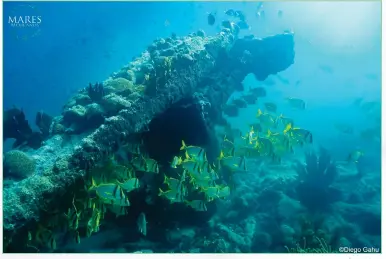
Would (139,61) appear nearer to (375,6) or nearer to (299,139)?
(299,139)

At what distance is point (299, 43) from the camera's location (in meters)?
62.9

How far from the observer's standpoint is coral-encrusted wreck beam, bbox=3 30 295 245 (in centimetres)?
476

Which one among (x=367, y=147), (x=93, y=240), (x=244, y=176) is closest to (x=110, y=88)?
(x=93, y=240)

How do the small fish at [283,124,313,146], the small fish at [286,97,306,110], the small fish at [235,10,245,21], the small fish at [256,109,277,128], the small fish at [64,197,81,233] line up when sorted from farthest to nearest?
the small fish at [235,10,245,21] < the small fish at [286,97,306,110] < the small fish at [256,109,277,128] < the small fish at [283,124,313,146] < the small fish at [64,197,81,233]

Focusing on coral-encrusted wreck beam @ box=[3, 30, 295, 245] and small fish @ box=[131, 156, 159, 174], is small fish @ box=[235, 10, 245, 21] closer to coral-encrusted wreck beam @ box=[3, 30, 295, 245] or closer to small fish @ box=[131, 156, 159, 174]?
coral-encrusted wreck beam @ box=[3, 30, 295, 245]

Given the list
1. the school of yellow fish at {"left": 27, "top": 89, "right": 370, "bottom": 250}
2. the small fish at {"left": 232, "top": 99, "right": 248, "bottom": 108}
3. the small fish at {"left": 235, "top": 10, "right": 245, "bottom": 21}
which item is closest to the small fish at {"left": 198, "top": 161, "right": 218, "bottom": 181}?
the school of yellow fish at {"left": 27, "top": 89, "right": 370, "bottom": 250}

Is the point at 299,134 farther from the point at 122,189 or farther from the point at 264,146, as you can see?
the point at 122,189

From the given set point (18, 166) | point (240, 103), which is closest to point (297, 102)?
point (240, 103)

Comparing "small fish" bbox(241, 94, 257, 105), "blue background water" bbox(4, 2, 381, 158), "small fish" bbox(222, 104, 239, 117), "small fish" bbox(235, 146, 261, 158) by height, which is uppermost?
"blue background water" bbox(4, 2, 381, 158)

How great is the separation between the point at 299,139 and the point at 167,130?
283 centimetres

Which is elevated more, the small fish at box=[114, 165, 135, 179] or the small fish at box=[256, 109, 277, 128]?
the small fish at box=[256, 109, 277, 128]

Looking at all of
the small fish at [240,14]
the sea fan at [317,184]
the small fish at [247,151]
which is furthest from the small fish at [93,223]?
the small fish at [240,14]

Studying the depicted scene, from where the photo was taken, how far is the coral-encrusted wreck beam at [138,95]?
4762mm
